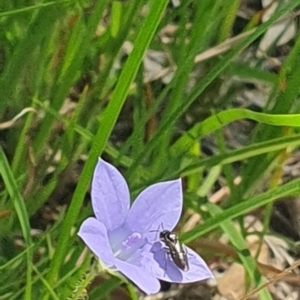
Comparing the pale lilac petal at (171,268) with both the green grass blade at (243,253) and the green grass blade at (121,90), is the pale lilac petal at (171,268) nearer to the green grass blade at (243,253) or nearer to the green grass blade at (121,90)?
the green grass blade at (121,90)

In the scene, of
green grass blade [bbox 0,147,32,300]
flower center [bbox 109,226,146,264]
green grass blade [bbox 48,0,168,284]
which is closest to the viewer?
green grass blade [bbox 48,0,168,284]

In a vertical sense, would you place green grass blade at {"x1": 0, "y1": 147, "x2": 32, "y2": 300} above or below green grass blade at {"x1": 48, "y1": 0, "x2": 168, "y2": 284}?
below

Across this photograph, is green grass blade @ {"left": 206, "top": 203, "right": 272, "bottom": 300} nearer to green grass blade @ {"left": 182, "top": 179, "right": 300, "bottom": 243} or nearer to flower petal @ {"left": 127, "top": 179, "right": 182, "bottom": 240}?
green grass blade @ {"left": 182, "top": 179, "right": 300, "bottom": 243}

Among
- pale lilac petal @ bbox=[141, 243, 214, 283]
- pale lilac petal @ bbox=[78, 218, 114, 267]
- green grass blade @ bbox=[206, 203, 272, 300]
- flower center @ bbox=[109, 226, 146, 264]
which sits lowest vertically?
green grass blade @ bbox=[206, 203, 272, 300]

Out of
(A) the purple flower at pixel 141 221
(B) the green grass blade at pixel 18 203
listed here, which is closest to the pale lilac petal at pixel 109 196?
(A) the purple flower at pixel 141 221

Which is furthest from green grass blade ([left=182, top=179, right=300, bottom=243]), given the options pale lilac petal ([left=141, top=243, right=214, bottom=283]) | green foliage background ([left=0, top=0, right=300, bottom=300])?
pale lilac petal ([left=141, top=243, right=214, bottom=283])

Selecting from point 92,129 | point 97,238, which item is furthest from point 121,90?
point 92,129

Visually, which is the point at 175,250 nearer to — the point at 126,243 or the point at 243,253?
the point at 126,243

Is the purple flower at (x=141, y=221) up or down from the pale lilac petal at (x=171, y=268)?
up
